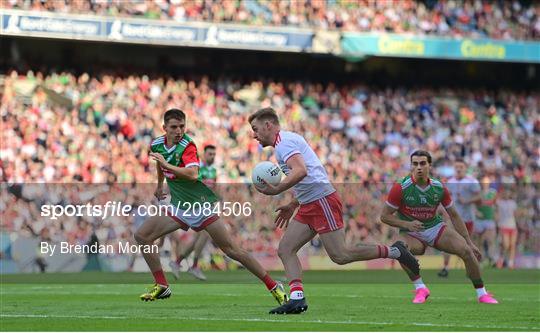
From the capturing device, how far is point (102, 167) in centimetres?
3030

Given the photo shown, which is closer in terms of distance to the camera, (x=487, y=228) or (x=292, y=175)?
(x=292, y=175)

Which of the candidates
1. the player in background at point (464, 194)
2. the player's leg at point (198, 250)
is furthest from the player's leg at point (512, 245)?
the player's leg at point (198, 250)

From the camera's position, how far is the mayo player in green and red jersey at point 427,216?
48.6ft

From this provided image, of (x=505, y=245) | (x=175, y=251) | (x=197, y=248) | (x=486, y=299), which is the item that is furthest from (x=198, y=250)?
(x=505, y=245)

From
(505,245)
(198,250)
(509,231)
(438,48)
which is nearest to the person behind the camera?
(198,250)

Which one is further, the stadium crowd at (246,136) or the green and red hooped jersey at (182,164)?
the stadium crowd at (246,136)

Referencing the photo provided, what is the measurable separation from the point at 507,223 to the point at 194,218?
563 inches

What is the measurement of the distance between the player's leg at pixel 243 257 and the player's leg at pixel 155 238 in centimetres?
51

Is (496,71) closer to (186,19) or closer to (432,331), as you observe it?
(186,19)

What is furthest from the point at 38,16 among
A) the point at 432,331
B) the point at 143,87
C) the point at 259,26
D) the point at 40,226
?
the point at 432,331

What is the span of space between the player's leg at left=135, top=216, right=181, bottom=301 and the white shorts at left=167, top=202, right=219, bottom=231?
0.11 meters

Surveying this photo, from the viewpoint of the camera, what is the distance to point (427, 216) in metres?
15.1

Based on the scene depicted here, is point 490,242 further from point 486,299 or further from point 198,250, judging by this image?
point 486,299

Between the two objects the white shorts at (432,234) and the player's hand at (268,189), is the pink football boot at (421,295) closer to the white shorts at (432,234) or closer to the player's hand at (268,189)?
the white shorts at (432,234)
